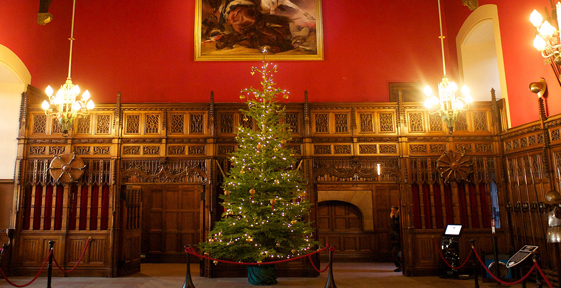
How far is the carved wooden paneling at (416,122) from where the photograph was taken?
9.74 m

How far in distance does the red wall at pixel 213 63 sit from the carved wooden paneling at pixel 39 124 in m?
1.44

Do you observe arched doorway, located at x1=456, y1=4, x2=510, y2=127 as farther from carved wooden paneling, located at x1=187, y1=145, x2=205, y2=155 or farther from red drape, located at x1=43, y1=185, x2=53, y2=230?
red drape, located at x1=43, y1=185, x2=53, y2=230

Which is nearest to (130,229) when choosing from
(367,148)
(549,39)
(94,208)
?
(94,208)

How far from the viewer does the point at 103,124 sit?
31.6 ft

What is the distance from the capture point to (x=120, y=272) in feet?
30.3

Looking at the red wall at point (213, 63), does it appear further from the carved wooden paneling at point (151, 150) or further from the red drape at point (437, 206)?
the red drape at point (437, 206)

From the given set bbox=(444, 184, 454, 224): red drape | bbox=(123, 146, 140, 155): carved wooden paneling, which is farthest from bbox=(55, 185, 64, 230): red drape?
bbox=(444, 184, 454, 224): red drape

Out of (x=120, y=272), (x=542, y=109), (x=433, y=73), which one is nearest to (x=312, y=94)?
(x=433, y=73)

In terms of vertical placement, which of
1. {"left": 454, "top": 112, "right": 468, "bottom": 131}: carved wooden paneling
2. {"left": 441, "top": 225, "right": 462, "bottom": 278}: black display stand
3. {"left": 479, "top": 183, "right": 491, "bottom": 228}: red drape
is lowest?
{"left": 441, "top": 225, "right": 462, "bottom": 278}: black display stand

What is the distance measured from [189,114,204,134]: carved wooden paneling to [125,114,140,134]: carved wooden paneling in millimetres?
1260

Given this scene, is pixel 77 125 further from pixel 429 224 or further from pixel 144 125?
pixel 429 224

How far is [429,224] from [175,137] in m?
6.32

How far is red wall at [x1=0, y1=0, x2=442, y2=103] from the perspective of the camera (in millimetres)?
10844

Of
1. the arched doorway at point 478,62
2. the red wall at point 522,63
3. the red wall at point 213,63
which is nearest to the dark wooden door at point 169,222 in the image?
the red wall at point 213,63
